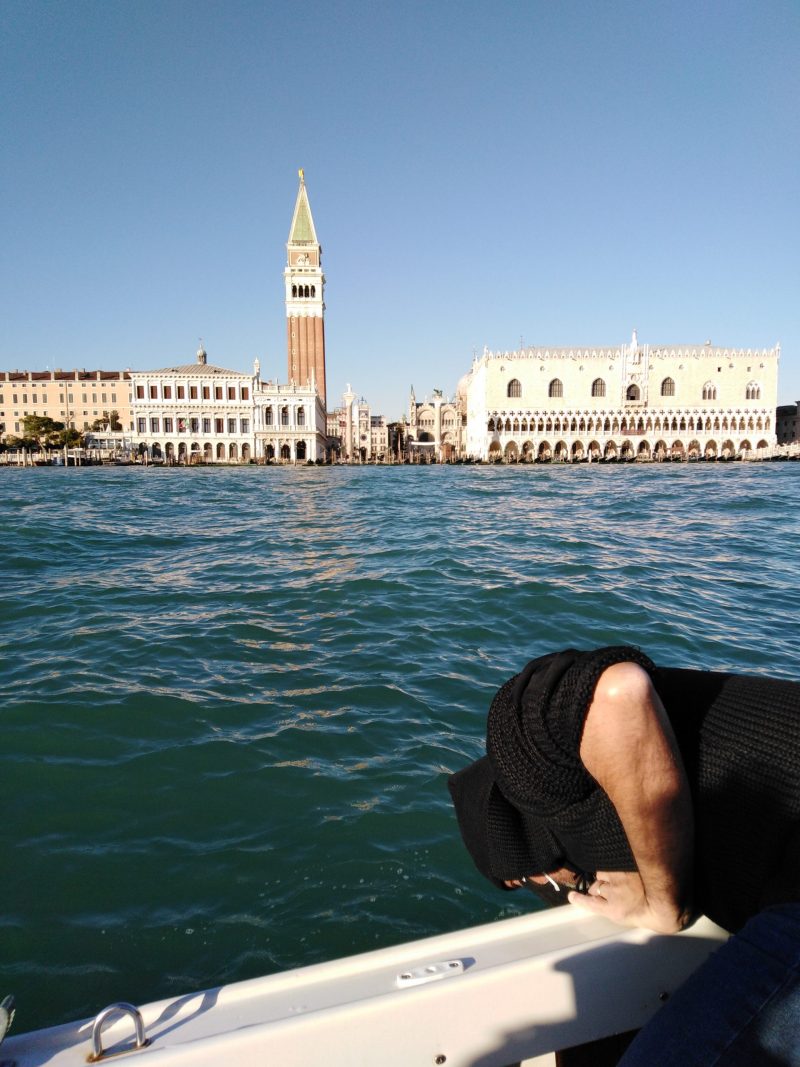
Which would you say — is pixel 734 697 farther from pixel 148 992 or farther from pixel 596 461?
pixel 596 461

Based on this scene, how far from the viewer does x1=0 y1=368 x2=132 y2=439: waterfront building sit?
65875 millimetres

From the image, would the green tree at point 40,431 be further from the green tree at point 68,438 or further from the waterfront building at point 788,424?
the waterfront building at point 788,424

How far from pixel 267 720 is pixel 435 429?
8369cm

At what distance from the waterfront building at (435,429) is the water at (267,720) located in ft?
224

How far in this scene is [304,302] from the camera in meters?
65.9

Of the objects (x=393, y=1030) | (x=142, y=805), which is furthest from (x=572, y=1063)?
(x=142, y=805)

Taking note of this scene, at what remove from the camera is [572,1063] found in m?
1.18

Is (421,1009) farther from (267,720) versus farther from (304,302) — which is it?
(304,302)

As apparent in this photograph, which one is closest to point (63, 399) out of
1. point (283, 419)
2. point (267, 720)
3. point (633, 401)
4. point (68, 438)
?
point (68, 438)

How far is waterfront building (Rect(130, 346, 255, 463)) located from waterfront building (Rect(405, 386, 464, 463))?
23.2 meters

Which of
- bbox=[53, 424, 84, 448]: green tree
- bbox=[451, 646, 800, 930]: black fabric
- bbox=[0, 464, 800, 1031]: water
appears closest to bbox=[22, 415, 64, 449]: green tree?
bbox=[53, 424, 84, 448]: green tree

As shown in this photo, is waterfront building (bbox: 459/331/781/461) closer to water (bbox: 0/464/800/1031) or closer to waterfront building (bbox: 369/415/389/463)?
waterfront building (bbox: 369/415/389/463)

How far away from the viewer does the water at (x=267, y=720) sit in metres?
2.04

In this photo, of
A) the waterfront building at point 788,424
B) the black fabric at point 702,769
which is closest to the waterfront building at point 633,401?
the waterfront building at point 788,424
